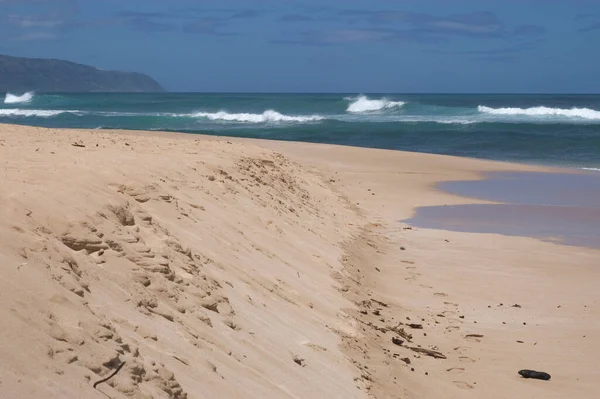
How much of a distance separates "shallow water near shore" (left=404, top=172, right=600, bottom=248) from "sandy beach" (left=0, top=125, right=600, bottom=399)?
946mm

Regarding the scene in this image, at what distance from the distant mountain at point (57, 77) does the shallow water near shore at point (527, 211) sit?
14918 centimetres

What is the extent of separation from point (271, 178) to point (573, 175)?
11.8 meters

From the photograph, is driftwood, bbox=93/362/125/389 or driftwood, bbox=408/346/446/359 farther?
driftwood, bbox=408/346/446/359

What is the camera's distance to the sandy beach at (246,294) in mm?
3656

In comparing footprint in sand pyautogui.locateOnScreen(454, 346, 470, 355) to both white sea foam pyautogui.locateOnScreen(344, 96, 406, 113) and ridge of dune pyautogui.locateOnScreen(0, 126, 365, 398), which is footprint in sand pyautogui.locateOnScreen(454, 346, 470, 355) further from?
white sea foam pyautogui.locateOnScreen(344, 96, 406, 113)

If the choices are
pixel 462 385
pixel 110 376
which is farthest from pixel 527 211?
pixel 110 376

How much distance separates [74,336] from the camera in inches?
137

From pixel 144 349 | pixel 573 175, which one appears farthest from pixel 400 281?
pixel 573 175

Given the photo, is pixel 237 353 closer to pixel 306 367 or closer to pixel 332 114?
pixel 306 367

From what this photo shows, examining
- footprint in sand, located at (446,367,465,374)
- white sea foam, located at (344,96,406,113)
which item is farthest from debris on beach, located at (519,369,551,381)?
white sea foam, located at (344,96,406,113)

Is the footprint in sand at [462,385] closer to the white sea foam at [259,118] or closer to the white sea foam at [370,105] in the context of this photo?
the white sea foam at [259,118]

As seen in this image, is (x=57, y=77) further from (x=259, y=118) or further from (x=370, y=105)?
(x=259, y=118)

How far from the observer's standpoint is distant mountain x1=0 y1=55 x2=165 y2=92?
16200cm

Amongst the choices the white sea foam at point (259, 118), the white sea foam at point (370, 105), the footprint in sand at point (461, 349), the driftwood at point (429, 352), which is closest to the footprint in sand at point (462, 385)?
the driftwood at point (429, 352)
